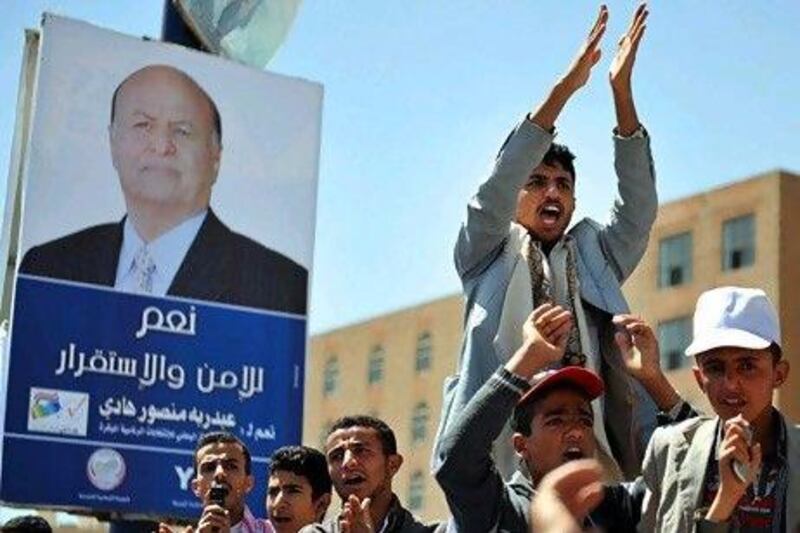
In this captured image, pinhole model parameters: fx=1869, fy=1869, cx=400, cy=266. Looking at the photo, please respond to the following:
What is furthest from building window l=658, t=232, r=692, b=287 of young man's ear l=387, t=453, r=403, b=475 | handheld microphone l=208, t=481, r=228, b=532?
young man's ear l=387, t=453, r=403, b=475

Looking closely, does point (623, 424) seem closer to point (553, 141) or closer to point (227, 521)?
point (553, 141)

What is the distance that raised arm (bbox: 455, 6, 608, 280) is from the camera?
17.1 ft

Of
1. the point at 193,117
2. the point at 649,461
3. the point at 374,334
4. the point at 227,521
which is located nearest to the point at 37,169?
the point at 193,117

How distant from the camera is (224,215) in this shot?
12.0 m

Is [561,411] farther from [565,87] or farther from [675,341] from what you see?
[675,341]

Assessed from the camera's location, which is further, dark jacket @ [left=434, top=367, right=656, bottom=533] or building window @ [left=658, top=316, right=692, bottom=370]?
building window @ [left=658, top=316, right=692, bottom=370]

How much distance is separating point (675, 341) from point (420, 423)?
10.6 meters

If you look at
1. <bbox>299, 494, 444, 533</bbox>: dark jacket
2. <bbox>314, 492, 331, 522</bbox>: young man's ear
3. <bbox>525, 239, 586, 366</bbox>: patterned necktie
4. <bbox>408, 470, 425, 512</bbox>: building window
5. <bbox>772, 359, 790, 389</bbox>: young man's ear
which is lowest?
<bbox>299, 494, 444, 533</bbox>: dark jacket

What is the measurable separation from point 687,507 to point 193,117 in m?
8.30

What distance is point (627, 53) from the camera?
18.3ft

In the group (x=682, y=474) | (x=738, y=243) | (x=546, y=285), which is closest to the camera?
(x=682, y=474)

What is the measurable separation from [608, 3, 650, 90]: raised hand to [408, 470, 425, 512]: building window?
153 ft

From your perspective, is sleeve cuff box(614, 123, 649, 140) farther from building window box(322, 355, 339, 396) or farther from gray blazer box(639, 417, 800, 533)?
→ building window box(322, 355, 339, 396)

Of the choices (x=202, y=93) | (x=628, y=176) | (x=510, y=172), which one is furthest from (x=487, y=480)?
(x=202, y=93)
